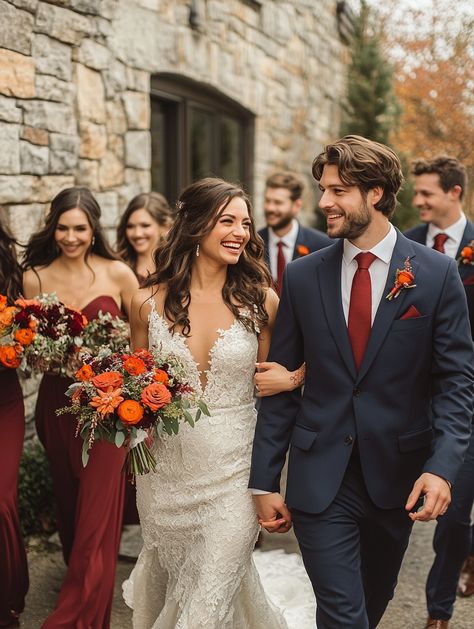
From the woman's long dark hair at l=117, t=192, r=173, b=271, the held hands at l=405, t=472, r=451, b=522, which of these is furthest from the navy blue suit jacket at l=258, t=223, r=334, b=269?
the held hands at l=405, t=472, r=451, b=522

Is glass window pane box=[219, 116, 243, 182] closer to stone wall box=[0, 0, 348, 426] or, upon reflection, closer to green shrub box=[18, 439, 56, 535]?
stone wall box=[0, 0, 348, 426]

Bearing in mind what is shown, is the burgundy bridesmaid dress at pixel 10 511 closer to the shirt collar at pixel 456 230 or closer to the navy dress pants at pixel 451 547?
the navy dress pants at pixel 451 547

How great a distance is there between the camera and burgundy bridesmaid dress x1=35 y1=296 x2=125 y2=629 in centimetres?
413

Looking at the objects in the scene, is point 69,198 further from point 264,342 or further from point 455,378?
point 455,378

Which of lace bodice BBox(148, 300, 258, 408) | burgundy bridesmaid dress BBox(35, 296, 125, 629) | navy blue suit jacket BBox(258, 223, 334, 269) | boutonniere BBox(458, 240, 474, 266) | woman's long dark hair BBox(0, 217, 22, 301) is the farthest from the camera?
navy blue suit jacket BBox(258, 223, 334, 269)

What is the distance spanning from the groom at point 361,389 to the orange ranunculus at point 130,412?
52 cm

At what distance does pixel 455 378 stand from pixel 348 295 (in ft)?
1.69

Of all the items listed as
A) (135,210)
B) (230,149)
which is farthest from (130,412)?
(230,149)

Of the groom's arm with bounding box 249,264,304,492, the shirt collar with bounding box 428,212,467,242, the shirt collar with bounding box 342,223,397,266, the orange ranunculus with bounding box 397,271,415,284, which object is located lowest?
the groom's arm with bounding box 249,264,304,492

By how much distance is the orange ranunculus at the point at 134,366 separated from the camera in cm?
338

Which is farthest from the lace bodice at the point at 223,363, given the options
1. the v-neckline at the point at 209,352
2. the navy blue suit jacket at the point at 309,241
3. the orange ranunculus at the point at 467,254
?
the navy blue suit jacket at the point at 309,241

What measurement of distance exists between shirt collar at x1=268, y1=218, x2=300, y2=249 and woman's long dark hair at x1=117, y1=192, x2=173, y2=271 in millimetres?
1370

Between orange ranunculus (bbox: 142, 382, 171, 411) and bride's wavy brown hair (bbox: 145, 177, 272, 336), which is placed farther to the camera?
bride's wavy brown hair (bbox: 145, 177, 272, 336)

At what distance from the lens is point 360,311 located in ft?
11.0
